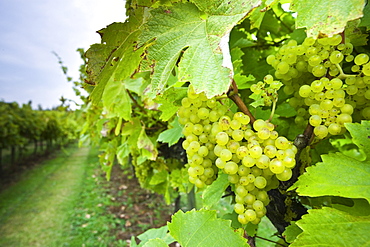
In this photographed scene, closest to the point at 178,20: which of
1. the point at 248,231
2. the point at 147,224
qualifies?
the point at 248,231

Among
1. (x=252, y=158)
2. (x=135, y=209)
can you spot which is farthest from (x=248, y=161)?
(x=135, y=209)

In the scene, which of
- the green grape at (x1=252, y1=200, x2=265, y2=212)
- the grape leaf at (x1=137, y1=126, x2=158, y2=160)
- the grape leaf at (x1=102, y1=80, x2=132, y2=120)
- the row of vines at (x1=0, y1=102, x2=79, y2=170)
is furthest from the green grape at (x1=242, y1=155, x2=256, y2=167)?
the row of vines at (x1=0, y1=102, x2=79, y2=170)

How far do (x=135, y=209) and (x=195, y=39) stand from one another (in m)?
7.17

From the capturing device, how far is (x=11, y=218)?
655 cm

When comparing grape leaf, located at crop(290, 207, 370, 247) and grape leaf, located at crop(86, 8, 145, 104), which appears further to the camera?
grape leaf, located at crop(86, 8, 145, 104)

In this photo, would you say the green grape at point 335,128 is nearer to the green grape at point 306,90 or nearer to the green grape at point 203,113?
the green grape at point 306,90

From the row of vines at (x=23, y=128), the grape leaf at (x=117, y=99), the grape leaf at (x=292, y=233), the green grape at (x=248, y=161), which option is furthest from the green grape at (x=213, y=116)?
the row of vines at (x=23, y=128)

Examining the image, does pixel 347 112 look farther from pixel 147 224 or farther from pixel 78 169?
pixel 78 169

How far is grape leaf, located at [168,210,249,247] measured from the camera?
0.57 metres

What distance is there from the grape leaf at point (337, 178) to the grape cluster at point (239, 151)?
41 mm

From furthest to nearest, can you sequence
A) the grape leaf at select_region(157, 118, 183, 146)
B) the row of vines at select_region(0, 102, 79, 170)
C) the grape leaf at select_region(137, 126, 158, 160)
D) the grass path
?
the row of vines at select_region(0, 102, 79, 170), the grass path, the grape leaf at select_region(137, 126, 158, 160), the grape leaf at select_region(157, 118, 183, 146)

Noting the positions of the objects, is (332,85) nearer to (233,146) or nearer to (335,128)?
(335,128)

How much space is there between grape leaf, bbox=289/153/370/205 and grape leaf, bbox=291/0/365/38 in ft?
0.82

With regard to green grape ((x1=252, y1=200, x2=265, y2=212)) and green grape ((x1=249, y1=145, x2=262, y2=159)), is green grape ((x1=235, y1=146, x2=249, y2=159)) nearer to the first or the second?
green grape ((x1=249, y1=145, x2=262, y2=159))
